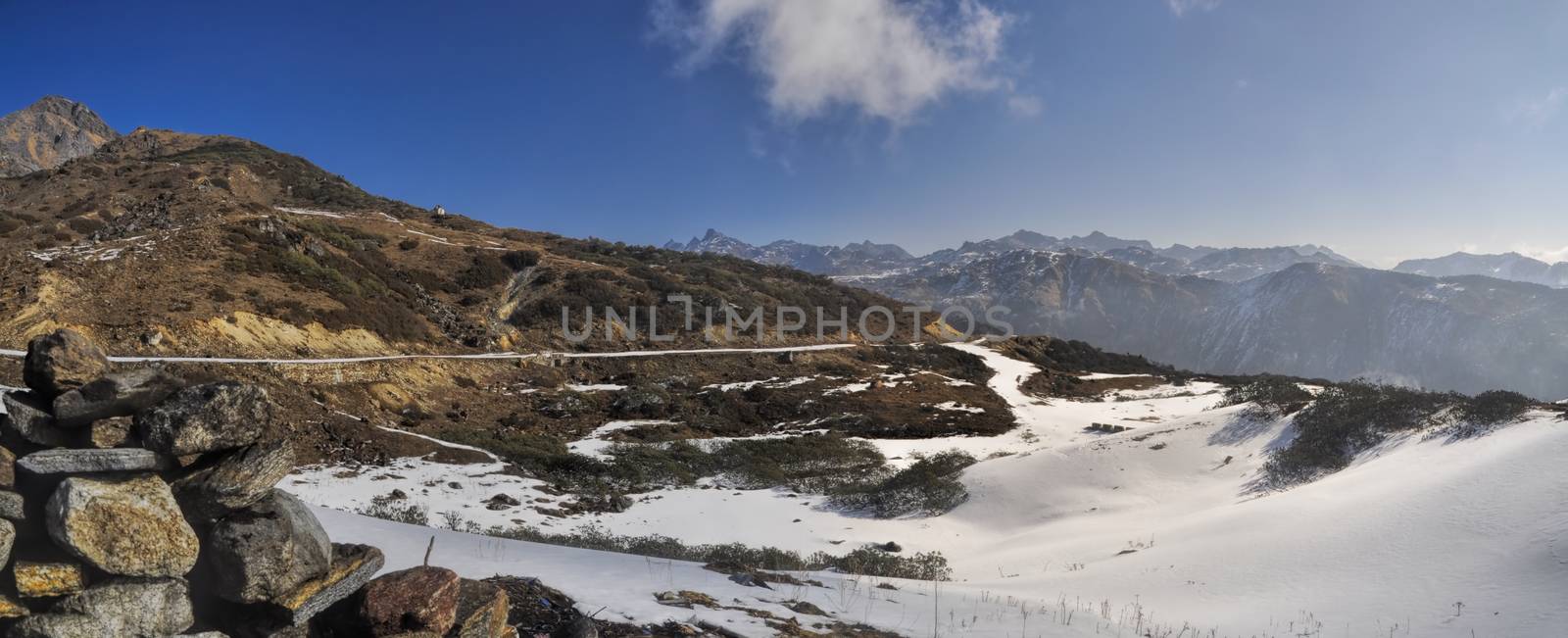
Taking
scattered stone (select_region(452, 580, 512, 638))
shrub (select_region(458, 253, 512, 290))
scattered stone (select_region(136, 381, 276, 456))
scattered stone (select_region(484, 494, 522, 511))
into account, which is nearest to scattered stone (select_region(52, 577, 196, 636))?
scattered stone (select_region(136, 381, 276, 456))

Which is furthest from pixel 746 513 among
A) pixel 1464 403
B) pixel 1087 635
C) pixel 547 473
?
pixel 1464 403

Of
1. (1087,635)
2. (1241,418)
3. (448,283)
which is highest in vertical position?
(448,283)

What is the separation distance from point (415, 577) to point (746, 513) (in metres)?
13.8

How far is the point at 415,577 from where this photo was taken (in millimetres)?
4766

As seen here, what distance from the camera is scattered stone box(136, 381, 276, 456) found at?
14.4 feet

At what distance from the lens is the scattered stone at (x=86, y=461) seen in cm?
391

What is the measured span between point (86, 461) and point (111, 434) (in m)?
0.46

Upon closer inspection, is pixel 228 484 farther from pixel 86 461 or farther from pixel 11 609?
pixel 11 609

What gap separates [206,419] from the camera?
4523 mm

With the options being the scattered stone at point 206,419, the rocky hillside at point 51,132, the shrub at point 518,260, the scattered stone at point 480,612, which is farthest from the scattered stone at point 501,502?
the rocky hillside at point 51,132

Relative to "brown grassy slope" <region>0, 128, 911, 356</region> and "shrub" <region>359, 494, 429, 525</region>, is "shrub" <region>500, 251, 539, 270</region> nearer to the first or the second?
"brown grassy slope" <region>0, 128, 911, 356</region>

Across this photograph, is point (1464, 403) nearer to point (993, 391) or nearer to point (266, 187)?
point (993, 391)

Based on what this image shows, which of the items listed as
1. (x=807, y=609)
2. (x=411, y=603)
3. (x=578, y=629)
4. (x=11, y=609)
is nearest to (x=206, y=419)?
(x=11, y=609)

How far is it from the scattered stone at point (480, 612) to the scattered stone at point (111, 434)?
2480 millimetres
